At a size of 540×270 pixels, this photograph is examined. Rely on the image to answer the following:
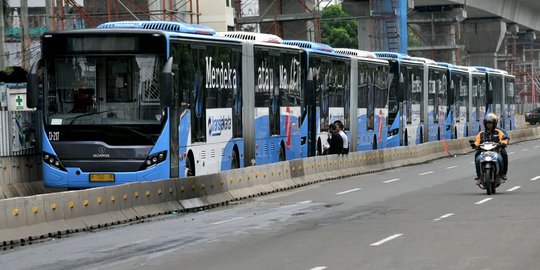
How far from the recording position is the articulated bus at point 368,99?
157ft

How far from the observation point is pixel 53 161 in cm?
2645

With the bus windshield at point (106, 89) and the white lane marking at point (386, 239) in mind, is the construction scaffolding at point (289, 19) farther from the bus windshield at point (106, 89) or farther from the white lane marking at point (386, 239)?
the white lane marking at point (386, 239)

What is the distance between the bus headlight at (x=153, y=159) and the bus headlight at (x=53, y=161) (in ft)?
5.63

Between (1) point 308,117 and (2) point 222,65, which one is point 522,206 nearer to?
(2) point 222,65

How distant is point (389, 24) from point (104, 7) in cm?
1741

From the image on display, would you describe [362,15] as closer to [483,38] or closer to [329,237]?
[483,38]

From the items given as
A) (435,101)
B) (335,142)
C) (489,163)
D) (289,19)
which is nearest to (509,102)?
(289,19)

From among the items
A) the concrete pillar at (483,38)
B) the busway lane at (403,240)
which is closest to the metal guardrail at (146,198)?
the busway lane at (403,240)

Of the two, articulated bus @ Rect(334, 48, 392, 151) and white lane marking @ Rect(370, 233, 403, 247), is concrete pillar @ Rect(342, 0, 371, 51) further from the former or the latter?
white lane marking @ Rect(370, 233, 403, 247)

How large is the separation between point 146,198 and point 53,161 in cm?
318

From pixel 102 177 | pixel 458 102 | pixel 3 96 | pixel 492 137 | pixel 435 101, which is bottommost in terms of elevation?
pixel 102 177

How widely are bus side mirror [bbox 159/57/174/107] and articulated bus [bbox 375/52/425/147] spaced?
93.4 ft

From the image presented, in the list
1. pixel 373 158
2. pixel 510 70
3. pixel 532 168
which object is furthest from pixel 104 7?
pixel 510 70

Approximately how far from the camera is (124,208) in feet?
76.4
